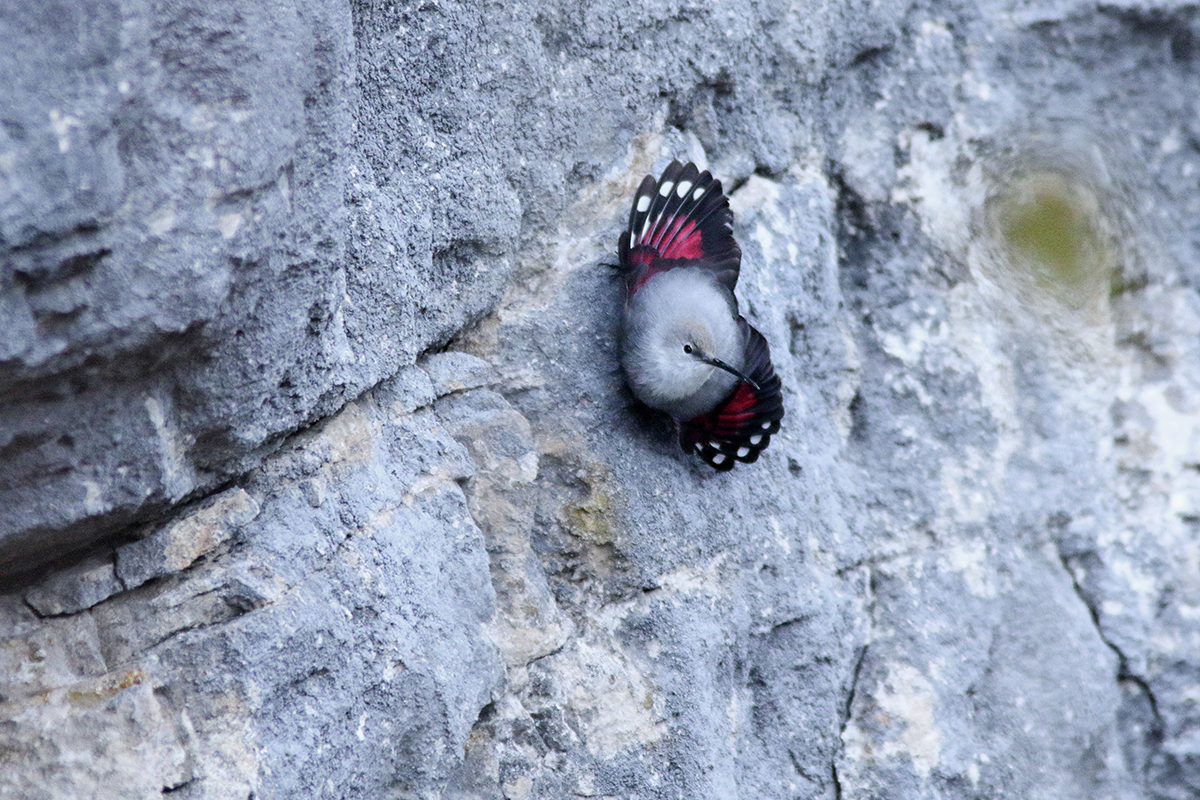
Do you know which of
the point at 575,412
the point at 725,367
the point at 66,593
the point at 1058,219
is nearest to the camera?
the point at 66,593

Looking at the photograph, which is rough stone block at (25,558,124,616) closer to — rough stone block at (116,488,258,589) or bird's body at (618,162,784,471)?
rough stone block at (116,488,258,589)

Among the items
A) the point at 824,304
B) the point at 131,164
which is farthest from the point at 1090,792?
the point at 131,164

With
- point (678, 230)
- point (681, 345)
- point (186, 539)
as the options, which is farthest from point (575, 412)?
point (186, 539)

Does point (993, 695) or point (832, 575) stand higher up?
point (832, 575)

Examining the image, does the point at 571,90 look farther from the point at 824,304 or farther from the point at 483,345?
the point at 824,304

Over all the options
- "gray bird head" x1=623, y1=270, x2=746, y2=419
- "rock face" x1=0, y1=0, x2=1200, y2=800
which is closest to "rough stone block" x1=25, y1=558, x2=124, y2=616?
"rock face" x1=0, y1=0, x2=1200, y2=800

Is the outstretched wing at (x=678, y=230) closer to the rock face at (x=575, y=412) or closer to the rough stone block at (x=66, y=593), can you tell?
the rock face at (x=575, y=412)

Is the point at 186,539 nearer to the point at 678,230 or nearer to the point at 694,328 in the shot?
the point at 694,328
